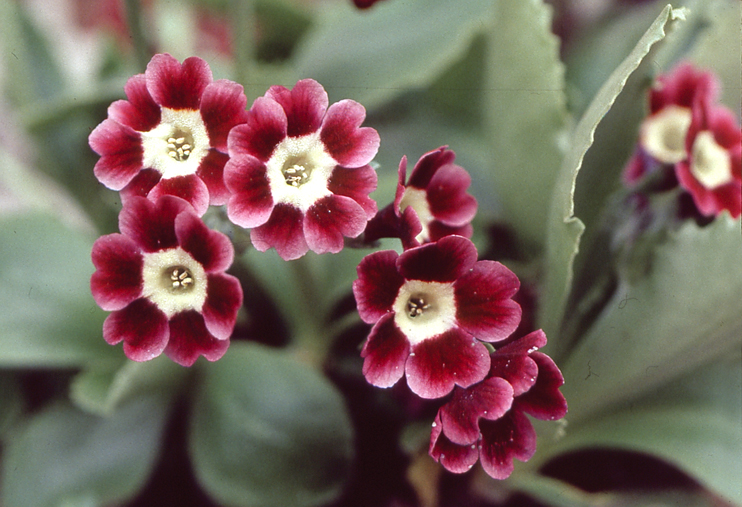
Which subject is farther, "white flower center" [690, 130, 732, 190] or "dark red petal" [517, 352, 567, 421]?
"white flower center" [690, 130, 732, 190]

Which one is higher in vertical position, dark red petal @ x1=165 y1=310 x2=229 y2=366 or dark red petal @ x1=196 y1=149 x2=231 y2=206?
dark red petal @ x1=196 y1=149 x2=231 y2=206

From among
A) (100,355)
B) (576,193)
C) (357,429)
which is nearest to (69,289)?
(100,355)

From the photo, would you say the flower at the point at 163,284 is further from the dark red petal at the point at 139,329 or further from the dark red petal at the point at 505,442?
the dark red petal at the point at 505,442

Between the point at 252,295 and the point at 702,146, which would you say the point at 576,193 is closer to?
the point at 702,146

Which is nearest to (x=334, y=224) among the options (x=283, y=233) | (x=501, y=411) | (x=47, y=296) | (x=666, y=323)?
(x=283, y=233)

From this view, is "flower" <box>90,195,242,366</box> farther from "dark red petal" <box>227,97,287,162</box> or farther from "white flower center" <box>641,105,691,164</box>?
"white flower center" <box>641,105,691,164</box>

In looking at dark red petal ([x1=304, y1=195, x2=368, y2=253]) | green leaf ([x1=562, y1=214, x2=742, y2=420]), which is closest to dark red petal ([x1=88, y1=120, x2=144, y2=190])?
dark red petal ([x1=304, y1=195, x2=368, y2=253])
